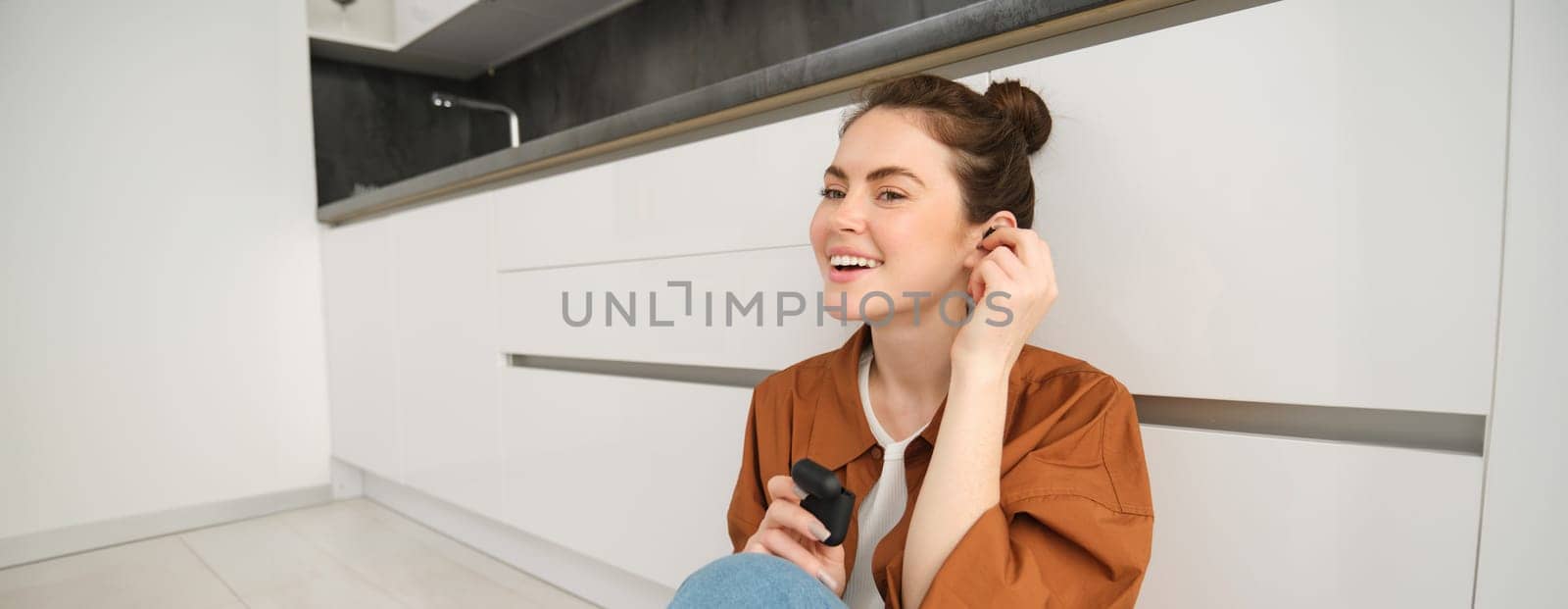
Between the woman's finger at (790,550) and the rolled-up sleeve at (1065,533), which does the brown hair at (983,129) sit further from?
the woman's finger at (790,550)

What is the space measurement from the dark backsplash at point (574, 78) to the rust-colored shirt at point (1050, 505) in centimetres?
104

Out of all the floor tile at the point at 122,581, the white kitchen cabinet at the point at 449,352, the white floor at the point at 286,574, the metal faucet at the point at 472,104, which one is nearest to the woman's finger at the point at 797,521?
the white floor at the point at 286,574

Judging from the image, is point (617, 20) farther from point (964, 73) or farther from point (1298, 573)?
point (1298, 573)

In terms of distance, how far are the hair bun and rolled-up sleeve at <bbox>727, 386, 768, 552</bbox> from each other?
1.31ft

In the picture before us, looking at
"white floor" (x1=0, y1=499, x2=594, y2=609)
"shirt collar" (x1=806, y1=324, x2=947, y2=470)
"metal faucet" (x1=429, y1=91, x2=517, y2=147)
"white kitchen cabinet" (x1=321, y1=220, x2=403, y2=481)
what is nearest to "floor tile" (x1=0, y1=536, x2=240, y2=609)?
"white floor" (x1=0, y1=499, x2=594, y2=609)

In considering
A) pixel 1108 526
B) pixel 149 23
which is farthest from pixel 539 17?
pixel 1108 526

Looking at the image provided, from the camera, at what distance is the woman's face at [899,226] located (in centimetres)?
72

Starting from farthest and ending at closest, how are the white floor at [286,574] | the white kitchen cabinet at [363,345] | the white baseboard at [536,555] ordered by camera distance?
the white kitchen cabinet at [363,345], the white floor at [286,574], the white baseboard at [536,555]

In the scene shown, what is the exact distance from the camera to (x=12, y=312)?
76.2 inches

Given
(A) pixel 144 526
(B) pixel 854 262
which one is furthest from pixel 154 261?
(B) pixel 854 262

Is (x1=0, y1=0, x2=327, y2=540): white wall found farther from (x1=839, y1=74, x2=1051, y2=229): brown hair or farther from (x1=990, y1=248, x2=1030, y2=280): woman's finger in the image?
(x1=990, y1=248, x2=1030, y2=280): woman's finger

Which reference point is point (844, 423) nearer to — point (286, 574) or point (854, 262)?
point (854, 262)

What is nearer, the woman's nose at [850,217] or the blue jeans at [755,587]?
the blue jeans at [755,587]

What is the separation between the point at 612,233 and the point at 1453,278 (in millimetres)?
1139
